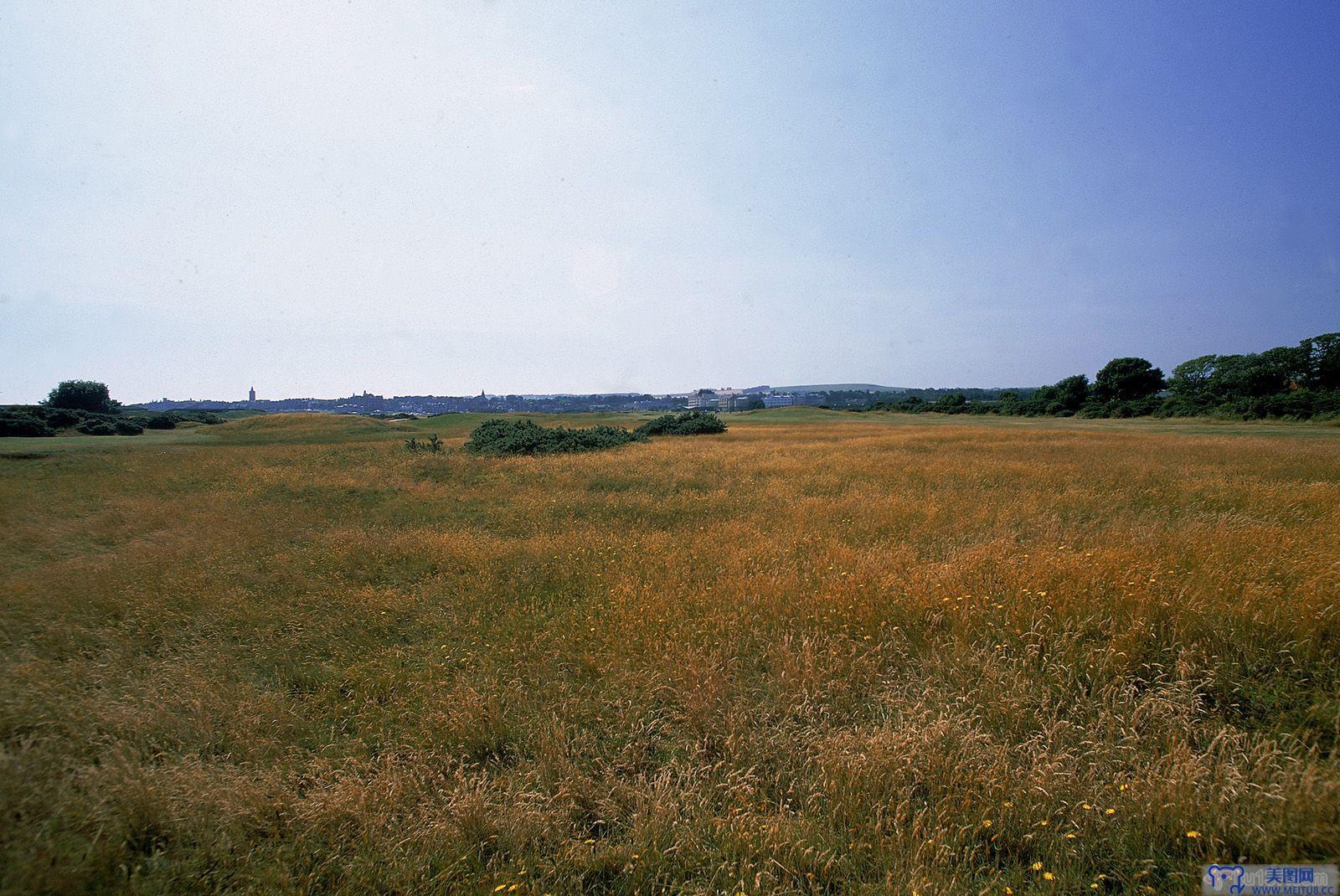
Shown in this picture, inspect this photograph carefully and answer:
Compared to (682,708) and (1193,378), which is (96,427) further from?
(1193,378)

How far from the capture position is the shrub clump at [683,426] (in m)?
39.3

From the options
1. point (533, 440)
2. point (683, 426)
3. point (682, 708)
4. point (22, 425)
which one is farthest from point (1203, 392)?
point (22, 425)

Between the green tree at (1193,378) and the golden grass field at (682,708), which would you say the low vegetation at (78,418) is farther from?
the green tree at (1193,378)

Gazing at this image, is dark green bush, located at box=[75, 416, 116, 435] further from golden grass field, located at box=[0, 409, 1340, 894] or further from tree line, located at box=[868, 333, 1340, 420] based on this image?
tree line, located at box=[868, 333, 1340, 420]

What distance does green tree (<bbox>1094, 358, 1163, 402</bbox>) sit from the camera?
6553cm

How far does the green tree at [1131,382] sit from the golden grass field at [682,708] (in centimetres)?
7284

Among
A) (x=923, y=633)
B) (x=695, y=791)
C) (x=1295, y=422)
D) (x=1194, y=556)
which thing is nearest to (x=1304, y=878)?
(x=923, y=633)

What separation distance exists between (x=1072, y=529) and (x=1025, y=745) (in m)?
6.73

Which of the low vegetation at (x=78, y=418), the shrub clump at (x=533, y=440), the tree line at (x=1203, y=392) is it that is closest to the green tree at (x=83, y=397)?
the low vegetation at (x=78, y=418)

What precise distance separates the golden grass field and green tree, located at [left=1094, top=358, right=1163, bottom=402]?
239 feet

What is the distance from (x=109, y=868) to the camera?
2.80 meters

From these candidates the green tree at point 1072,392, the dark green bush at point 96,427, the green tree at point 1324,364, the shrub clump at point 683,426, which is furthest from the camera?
the green tree at point 1072,392

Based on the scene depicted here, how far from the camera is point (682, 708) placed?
13.9 feet

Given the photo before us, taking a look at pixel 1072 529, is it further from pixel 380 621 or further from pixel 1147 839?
pixel 380 621
